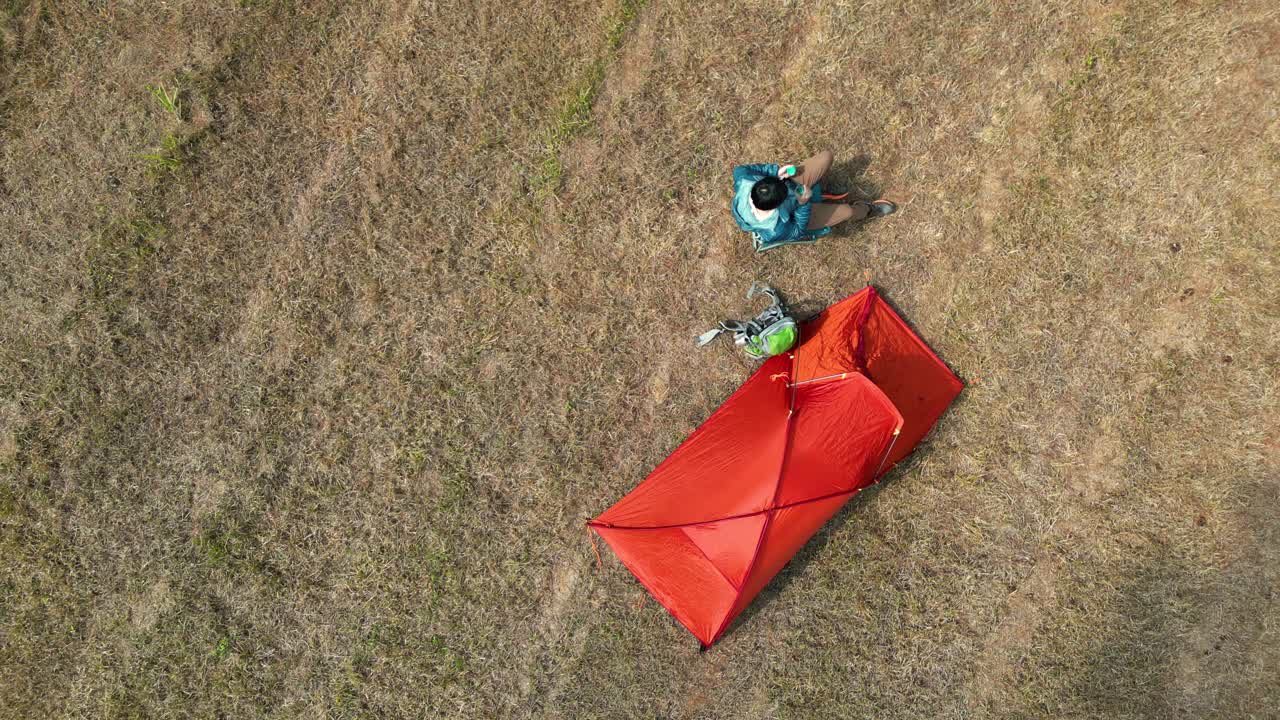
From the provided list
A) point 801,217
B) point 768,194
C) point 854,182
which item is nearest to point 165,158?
point 768,194

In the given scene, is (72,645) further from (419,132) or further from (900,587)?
(900,587)

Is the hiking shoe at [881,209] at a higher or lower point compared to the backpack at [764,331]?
higher

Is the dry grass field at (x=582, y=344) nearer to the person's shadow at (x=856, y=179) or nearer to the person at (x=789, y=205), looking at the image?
the person's shadow at (x=856, y=179)

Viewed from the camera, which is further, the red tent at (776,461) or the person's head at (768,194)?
the red tent at (776,461)

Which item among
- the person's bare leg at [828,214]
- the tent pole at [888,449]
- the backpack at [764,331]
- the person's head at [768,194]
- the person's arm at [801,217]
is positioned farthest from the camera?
the person's bare leg at [828,214]

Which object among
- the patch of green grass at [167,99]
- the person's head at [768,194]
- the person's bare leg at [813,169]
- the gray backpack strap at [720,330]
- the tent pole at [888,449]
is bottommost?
the tent pole at [888,449]

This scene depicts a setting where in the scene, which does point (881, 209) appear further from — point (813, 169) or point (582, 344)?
point (582, 344)

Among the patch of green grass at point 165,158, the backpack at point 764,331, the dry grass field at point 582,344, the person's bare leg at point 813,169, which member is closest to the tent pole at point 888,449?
the dry grass field at point 582,344

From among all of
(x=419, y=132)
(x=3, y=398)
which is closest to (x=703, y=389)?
(x=419, y=132)
